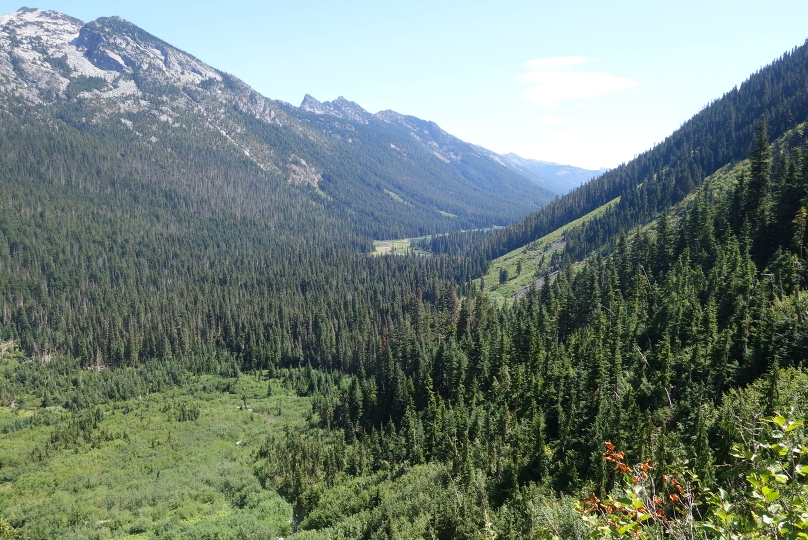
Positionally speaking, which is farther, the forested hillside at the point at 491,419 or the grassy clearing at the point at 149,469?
the grassy clearing at the point at 149,469

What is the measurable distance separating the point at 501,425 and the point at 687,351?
81.1 ft

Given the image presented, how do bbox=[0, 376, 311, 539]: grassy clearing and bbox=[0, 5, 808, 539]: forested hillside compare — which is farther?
bbox=[0, 376, 311, 539]: grassy clearing

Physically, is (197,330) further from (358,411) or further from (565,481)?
(565,481)

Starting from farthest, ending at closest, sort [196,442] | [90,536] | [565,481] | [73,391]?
[73,391], [196,442], [90,536], [565,481]

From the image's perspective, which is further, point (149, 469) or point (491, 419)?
point (149, 469)

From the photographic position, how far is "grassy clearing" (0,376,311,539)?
53491 mm

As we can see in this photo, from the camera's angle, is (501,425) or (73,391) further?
(73,391)

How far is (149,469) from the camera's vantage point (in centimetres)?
7131

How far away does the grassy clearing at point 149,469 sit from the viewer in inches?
2106

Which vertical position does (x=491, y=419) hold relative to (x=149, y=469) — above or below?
above

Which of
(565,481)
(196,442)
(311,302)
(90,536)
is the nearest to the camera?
(565,481)

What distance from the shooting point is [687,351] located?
52.8 meters

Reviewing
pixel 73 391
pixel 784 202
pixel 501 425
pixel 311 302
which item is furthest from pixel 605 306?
pixel 73 391

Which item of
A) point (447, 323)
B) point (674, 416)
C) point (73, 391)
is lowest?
point (73, 391)
